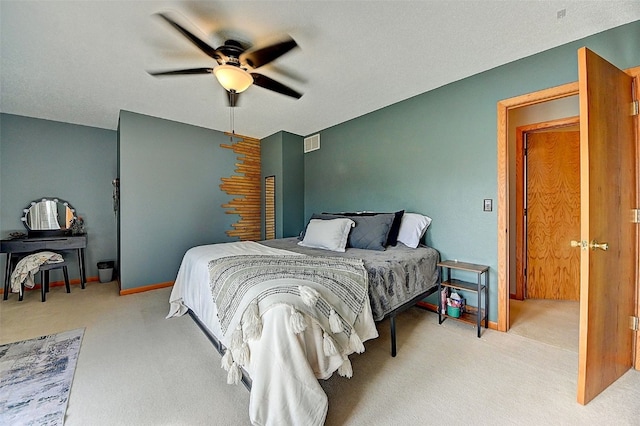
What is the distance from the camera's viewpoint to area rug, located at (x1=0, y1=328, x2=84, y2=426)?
145 centimetres

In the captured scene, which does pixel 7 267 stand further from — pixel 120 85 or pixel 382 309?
pixel 382 309

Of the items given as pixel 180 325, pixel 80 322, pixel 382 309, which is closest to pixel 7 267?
pixel 80 322

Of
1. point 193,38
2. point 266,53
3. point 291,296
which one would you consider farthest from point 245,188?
point 291,296

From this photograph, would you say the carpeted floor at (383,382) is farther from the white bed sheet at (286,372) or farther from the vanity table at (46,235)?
the vanity table at (46,235)

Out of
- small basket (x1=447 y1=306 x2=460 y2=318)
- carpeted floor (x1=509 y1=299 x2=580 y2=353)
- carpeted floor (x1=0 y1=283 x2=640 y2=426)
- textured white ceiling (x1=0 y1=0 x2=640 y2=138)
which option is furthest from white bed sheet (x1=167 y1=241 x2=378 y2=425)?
carpeted floor (x1=509 y1=299 x2=580 y2=353)

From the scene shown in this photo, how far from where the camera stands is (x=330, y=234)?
2.88m

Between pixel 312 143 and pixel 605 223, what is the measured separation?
3.85m

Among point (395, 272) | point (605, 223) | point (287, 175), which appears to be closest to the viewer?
point (605, 223)

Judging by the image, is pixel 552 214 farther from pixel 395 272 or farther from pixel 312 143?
pixel 312 143

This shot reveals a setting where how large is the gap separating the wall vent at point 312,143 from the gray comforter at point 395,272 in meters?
2.24

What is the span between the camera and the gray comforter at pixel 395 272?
Answer: 1.99 m

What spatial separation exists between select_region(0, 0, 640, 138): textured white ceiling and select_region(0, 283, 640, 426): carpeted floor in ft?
8.29

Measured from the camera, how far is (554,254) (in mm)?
3311

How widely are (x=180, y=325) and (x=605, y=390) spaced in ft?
11.2
